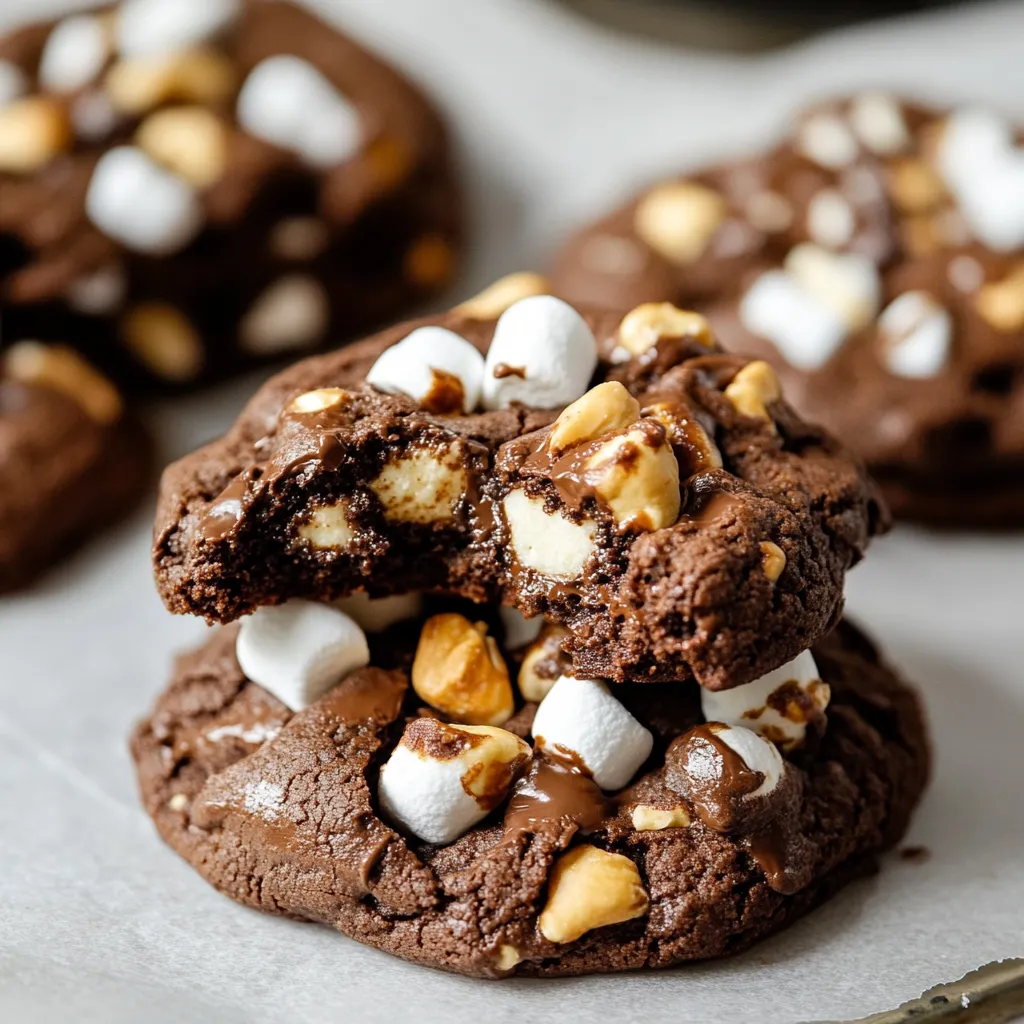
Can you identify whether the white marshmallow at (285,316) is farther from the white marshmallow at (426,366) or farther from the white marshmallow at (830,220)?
the white marshmallow at (426,366)

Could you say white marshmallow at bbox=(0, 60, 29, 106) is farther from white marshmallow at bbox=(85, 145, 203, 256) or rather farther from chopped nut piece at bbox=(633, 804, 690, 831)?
chopped nut piece at bbox=(633, 804, 690, 831)

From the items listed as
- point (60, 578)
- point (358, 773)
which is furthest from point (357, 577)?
point (60, 578)

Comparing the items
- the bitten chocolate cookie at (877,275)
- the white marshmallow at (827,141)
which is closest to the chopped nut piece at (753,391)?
the bitten chocolate cookie at (877,275)

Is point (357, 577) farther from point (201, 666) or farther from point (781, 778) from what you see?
point (781, 778)

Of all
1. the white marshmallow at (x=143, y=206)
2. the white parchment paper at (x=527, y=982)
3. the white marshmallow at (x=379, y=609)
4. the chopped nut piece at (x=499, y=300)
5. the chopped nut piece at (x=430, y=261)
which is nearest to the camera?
the white parchment paper at (x=527, y=982)

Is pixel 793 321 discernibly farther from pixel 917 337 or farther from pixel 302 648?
pixel 302 648

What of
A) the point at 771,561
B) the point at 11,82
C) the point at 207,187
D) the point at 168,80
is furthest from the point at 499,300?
the point at 11,82
